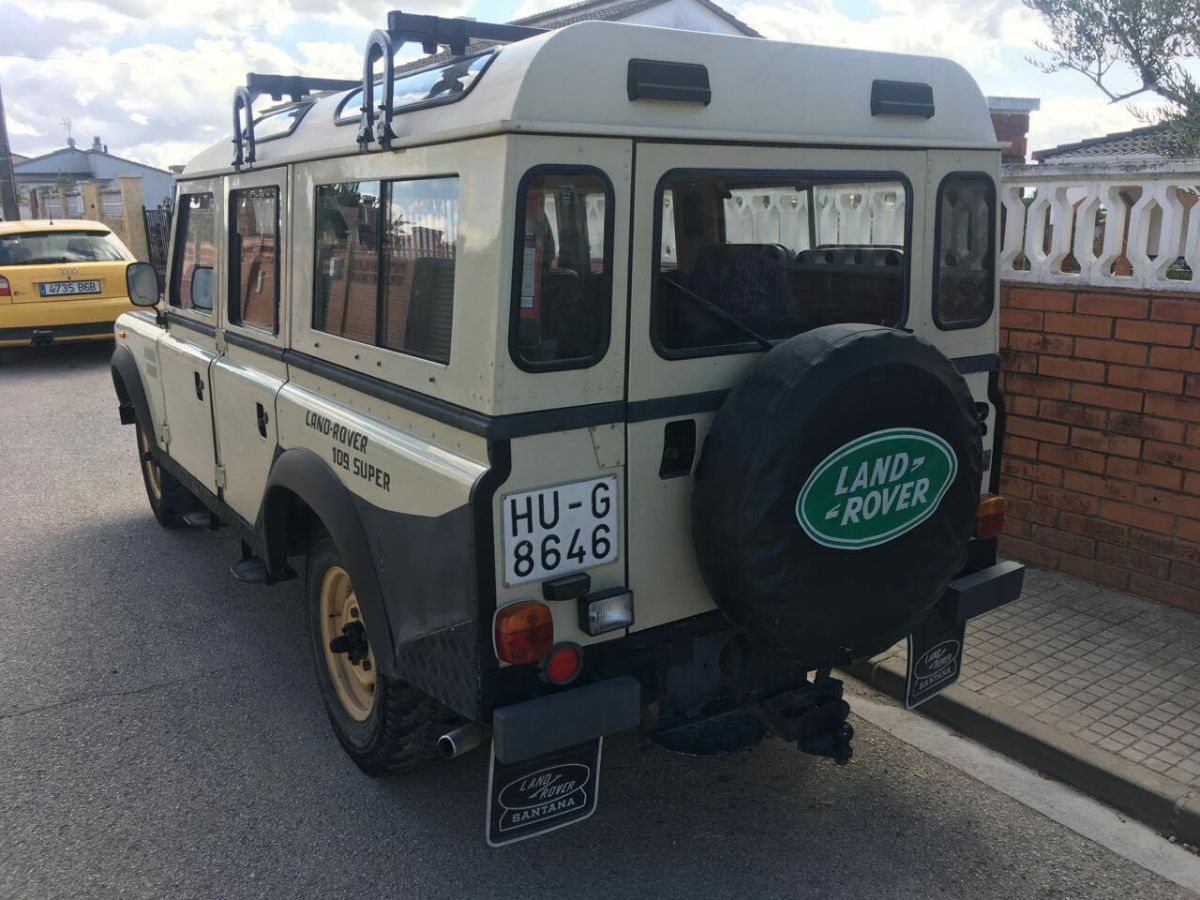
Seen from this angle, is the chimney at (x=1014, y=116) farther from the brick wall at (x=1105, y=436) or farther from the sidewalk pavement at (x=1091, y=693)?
the sidewalk pavement at (x=1091, y=693)

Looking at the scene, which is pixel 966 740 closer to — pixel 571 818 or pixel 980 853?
pixel 980 853

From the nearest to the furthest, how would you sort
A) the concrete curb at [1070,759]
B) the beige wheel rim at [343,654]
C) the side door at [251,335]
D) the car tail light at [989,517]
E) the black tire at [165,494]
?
1. the concrete curb at [1070,759]
2. the car tail light at [989,517]
3. the beige wheel rim at [343,654]
4. the side door at [251,335]
5. the black tire at [165,494]

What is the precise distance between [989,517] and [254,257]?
2.96 m

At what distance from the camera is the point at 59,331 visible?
38.2 ft

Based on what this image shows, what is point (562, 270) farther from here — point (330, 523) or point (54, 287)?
point (54, 287)

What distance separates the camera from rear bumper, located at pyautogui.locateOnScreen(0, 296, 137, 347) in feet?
37.4

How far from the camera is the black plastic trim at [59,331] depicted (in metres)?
11.4

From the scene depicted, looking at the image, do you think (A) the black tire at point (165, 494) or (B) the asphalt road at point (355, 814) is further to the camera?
(A) the black tire at point (165, 494)

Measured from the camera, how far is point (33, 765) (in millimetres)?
3652

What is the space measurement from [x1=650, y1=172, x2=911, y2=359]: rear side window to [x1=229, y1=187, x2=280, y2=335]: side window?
1.74m

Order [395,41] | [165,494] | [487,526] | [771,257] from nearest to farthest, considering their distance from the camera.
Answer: [487,526]
[395,41]
[771,257]
[165,494]

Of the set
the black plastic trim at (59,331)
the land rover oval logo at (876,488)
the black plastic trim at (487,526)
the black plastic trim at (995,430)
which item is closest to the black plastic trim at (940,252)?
the black plastic trim at (995,430)

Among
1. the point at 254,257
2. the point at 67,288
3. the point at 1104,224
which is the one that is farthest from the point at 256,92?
the point at 67,288

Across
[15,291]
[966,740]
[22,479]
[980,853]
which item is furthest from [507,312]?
[15,291]
